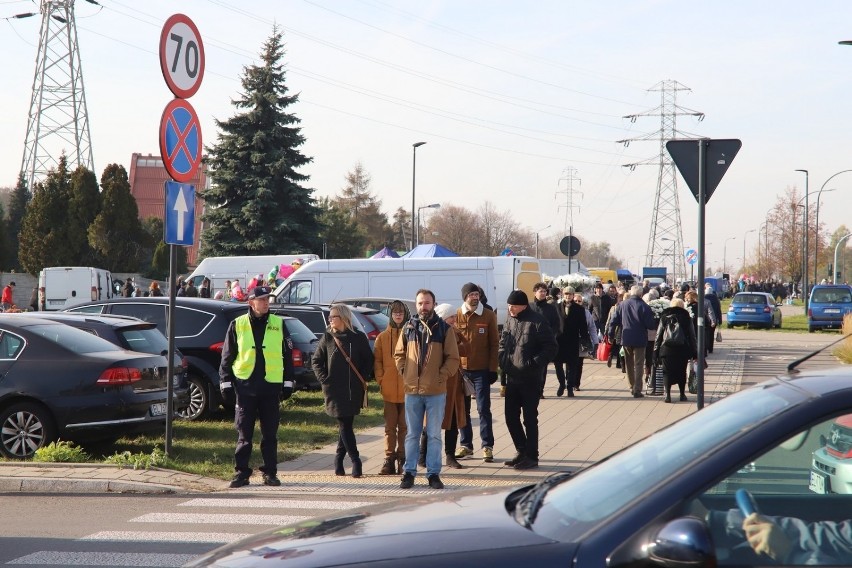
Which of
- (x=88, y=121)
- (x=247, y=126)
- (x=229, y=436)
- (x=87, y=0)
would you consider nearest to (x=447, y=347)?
(x=229, y=436)

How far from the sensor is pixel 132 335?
12562 mm

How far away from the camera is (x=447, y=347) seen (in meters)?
9.82

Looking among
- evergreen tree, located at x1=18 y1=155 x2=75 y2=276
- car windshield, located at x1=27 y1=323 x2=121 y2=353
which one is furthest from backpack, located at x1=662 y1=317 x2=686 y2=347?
evergreen tree, located at x1=18 y1=155 x2=75 y2=276

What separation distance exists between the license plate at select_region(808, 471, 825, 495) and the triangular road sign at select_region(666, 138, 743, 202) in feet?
21.5

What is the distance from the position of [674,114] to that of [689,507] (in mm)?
72851

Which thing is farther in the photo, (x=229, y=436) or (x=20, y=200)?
(x=20, y=200)

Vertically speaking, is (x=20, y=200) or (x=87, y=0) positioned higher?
(x=87, y=0)

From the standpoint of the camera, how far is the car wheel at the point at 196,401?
13.9 meters

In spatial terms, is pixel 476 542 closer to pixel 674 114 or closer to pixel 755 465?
pixel 755 465

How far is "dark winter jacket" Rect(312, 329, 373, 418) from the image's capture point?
1036 cm

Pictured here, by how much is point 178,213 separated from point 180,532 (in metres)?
3.84

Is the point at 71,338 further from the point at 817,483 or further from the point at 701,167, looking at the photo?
the point at 817,483

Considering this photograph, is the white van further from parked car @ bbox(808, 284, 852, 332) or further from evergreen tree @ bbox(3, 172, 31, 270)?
evergreen tree @ bbox(3, 172, 31, 270)

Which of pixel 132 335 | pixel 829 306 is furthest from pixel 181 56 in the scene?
pixel 829 306
